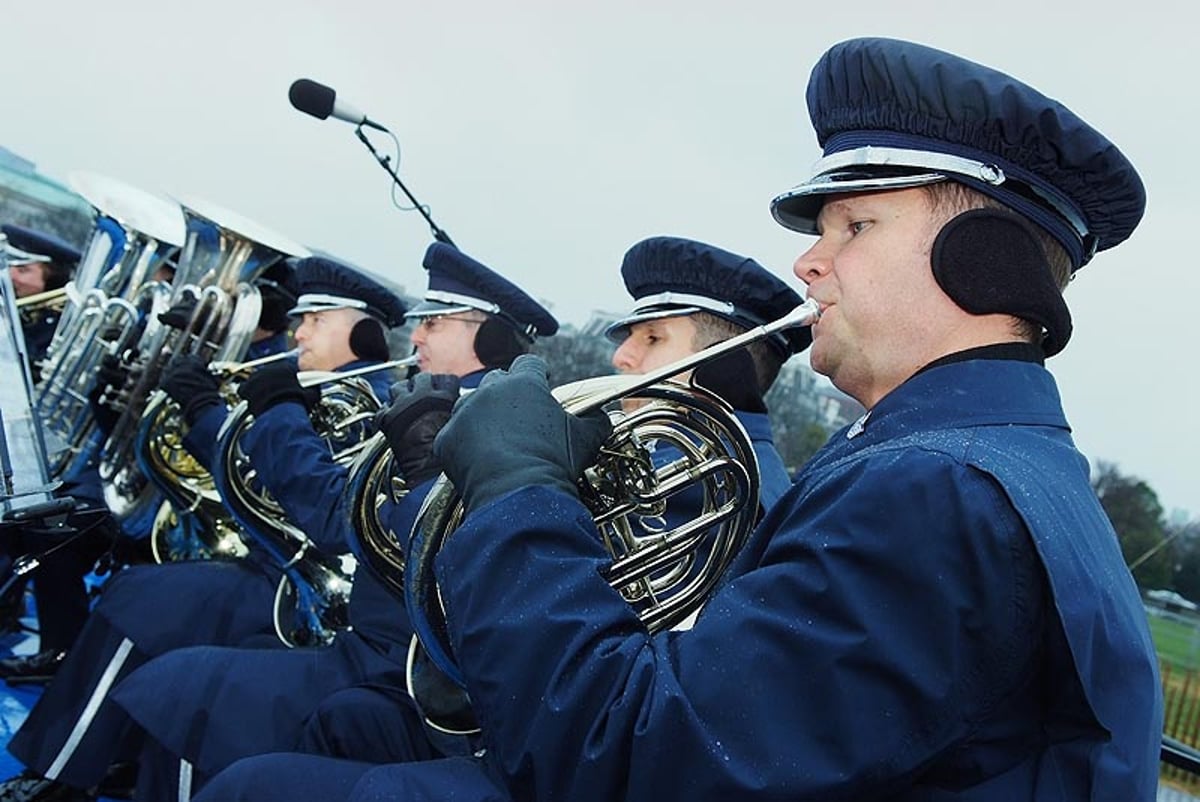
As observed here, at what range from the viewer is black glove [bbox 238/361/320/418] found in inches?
135

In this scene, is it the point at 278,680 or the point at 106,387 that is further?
the point at 106,387

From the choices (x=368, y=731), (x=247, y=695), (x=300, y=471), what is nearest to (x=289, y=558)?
(x=300, y=471)

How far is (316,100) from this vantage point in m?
4.04

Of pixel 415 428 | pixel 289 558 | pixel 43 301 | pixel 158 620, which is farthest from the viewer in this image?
pixel 43 301

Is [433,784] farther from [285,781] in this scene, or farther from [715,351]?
[715,351]

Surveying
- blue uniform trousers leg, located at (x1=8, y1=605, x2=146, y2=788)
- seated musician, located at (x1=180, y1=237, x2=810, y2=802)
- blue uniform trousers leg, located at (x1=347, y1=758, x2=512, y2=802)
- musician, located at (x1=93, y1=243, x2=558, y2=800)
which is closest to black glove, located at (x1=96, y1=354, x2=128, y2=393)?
blue uniform trousers leg, located at (x1=8, y1=605, x2=146, y2=788)

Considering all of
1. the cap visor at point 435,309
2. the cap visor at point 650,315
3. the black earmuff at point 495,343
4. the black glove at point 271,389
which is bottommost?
the black glove at point 271,389

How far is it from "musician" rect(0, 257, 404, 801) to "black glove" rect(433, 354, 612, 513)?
1.71m

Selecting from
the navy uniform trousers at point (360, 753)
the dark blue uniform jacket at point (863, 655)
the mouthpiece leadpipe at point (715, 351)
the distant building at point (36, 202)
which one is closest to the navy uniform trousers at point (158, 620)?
the navy uniform trousers at point (360, 753)

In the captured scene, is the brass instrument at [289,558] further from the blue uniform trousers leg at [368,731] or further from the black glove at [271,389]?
the blue uniform trousers leg at [368,731]

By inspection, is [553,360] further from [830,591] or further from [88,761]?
[830,591]

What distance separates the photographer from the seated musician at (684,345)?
2389mm

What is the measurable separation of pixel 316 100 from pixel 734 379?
2.31 m

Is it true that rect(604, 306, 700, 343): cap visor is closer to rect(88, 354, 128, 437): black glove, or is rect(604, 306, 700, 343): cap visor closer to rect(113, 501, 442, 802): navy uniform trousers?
rect(113, 501, 442, 802): navy uniform trousers
